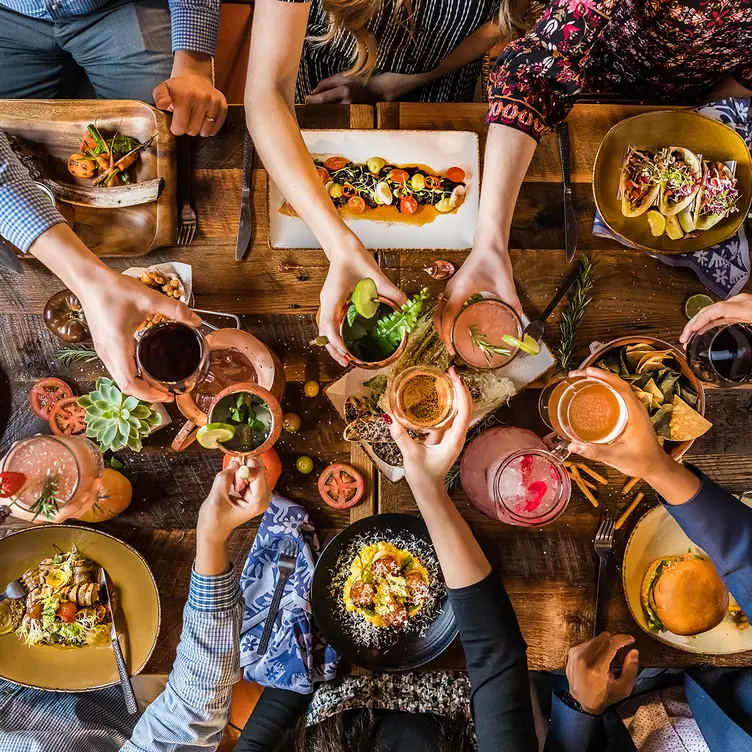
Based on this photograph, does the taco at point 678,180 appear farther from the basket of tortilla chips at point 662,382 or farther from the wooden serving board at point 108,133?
the wooden serving board at point 108,133

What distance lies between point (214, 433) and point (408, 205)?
0.86m

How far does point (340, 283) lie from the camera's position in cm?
144

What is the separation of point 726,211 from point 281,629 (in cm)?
179

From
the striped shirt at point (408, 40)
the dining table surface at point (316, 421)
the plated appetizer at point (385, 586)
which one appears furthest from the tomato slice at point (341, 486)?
the striped shirt at point (408, 40)

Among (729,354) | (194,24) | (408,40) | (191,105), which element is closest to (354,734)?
(729,354)

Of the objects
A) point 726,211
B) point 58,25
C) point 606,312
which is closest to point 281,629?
point 606,312

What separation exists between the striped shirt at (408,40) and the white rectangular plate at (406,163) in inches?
17.3

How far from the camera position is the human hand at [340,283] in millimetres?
1408

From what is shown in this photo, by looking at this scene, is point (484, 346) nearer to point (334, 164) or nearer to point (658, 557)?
point (334, 164)

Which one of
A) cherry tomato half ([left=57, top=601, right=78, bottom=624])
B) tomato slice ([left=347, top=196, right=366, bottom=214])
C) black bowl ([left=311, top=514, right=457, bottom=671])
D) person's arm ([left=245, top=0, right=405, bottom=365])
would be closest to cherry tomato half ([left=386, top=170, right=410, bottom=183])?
tomato slice ([left=347, top=196, right=366, bottom=214])

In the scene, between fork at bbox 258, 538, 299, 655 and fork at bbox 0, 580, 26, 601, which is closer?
fork at bbox 0, 580, 26, 601

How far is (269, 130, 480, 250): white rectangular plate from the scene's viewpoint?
1662mm

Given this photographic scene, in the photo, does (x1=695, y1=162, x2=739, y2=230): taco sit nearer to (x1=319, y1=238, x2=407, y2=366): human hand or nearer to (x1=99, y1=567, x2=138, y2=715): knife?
(x1=319, y1=238, x2=407, y2=366): human hand

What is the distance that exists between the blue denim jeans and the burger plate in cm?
228
